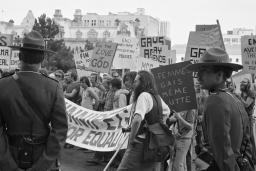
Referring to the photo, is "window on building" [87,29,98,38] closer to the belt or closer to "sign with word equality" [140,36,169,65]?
"sign with word equality" [140,36,169,65]

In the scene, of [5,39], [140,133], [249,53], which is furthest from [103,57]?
[140,133]

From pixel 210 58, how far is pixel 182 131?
12.1 feet

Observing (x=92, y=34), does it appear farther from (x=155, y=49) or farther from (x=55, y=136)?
(x=55, y=136)

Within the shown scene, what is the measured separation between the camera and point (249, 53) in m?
13.7

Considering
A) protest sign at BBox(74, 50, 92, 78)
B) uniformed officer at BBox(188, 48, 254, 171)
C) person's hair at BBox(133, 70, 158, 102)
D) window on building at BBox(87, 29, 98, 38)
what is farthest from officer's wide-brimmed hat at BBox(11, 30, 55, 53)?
window on building at BBox(87, 29, 98, 38)

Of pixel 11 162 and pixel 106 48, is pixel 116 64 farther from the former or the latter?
pixel 11 162

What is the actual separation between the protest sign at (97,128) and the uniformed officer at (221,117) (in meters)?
4.02

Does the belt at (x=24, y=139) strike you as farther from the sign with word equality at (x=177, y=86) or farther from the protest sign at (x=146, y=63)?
the protest sign at (x=146, y=63)

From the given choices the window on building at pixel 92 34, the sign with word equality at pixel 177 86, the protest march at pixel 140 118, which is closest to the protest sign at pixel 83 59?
the protest march at pixel 140 118

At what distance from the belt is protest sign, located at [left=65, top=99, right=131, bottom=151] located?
4018mm

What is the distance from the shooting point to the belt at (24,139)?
3873mm

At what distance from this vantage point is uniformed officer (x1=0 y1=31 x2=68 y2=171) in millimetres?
3857

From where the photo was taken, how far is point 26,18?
13638 cm

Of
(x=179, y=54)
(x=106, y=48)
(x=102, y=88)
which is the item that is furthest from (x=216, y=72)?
(x=179, y=54)
